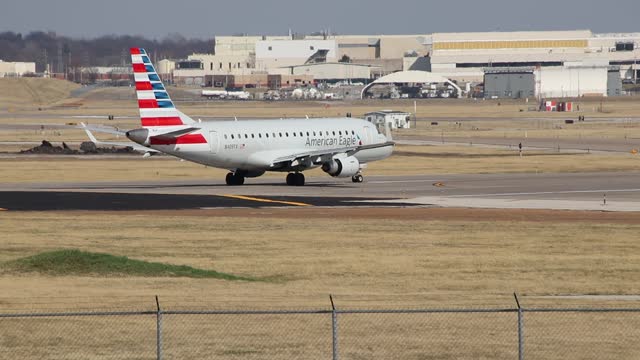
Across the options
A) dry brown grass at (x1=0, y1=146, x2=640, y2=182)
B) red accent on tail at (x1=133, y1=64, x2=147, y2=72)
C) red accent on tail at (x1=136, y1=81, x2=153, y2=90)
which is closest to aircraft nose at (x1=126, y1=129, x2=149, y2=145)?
red accent on tail at (x1=136, y1=81, x2=153, y2=90)

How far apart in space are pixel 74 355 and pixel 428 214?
111 feet

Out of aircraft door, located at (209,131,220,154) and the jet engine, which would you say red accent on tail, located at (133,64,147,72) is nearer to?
aircraft door, located at (209,131,220,154)

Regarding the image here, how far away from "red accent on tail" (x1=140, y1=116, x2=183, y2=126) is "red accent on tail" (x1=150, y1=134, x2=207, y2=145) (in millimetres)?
881

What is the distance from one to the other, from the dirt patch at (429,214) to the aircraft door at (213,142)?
12.0 metres

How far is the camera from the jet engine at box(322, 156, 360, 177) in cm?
7512

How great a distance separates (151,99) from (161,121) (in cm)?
131

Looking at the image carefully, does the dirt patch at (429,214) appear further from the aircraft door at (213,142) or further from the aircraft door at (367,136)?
the aircraft door at (367,136)

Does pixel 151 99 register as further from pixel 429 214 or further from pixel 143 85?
pixel 429 214

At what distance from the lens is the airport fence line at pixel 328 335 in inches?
1113

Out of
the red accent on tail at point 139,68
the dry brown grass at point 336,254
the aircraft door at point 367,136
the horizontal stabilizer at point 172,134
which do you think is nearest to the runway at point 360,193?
the aircraft door at point 367,136

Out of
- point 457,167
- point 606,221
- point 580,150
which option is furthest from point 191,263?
point 580,150

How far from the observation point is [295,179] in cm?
7694

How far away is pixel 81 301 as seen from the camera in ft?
116

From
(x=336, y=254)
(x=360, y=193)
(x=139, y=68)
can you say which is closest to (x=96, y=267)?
(x=336, y=254)
